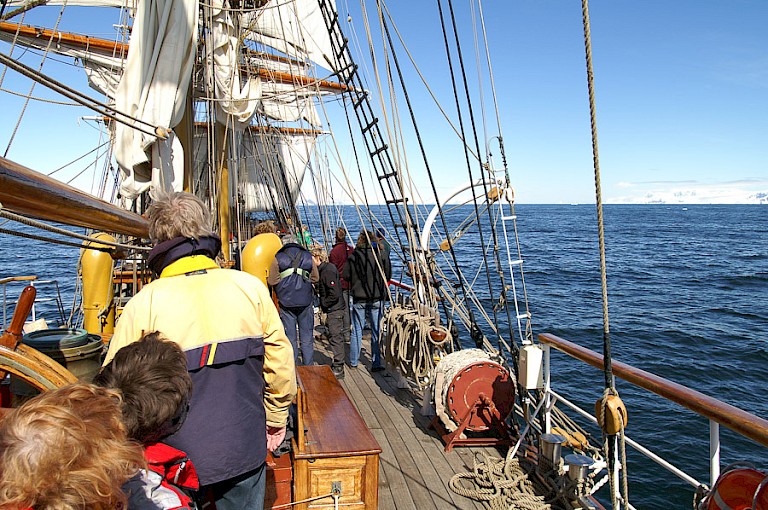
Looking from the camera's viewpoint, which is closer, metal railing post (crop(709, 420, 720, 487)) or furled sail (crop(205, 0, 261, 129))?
metal railing post (crop(709, 420, 720, 487))

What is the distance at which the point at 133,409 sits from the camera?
1.25m

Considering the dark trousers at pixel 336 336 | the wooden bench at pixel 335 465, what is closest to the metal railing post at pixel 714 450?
the wooden bench at pixel 335 465

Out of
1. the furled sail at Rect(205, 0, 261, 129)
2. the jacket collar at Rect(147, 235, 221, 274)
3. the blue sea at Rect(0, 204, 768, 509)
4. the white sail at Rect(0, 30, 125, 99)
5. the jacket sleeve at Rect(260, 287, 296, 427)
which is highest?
the white sail at Rect(0, 30, 125, 99)

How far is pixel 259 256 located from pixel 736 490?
14.0ft

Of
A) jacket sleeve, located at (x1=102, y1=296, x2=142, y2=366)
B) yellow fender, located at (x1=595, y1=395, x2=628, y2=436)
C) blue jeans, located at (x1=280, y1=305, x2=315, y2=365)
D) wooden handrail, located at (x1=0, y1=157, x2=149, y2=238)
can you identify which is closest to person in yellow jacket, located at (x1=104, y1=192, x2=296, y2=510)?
jacket sleeve, located at (x1=102, y1=296, x2=142, y2=366)

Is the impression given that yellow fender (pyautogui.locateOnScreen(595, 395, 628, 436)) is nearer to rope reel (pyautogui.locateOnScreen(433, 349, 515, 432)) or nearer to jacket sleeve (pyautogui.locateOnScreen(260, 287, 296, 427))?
jacket sleeve (pyautogui.locateOnScreen(260, 287, 296, 427))

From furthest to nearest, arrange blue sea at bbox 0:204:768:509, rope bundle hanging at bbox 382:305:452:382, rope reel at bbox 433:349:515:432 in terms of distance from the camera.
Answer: blue sea at bbox 0:204:768:509, rope bundle hanging at bbox 382:305:452:382, rope reel at bbox 433:349:515:432

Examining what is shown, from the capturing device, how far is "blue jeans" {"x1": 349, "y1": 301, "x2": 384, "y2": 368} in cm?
541

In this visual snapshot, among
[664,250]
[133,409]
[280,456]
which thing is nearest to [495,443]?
[280,456]

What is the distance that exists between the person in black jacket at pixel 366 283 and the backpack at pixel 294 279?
0.63 metres

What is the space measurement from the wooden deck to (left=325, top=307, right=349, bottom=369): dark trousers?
234 millimetres

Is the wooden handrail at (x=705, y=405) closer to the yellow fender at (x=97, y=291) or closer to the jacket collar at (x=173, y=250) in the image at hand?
the jacket collar at (x=173, y=250)

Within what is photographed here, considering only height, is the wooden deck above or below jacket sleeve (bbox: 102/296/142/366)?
below

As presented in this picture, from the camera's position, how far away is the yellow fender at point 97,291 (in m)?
4.93
